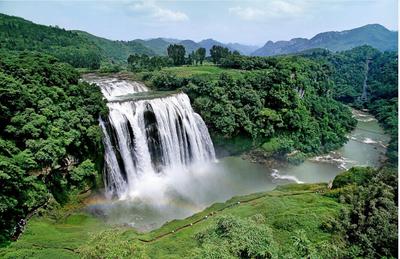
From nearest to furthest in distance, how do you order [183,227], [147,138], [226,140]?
[183,227] < [147,138] < [226,140]

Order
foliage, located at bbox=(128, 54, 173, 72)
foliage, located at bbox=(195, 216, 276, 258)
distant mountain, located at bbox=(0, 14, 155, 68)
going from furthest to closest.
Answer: distant mountain, located at bbox=(0, 14, 155, 68), foliage, located at bbox=(128, 54, 173, 72), foliage, located at bbox=(195, 216, 276, 258)

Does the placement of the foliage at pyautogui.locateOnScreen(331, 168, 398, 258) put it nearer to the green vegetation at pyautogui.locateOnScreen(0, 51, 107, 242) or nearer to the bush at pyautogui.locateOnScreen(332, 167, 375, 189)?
the bush at pyautogui.locateOnScreen(332, 167, 375, 189)

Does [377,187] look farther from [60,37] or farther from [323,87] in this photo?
[60,37]

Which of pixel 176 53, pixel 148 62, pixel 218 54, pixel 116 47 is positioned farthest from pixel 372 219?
pixel 116 47

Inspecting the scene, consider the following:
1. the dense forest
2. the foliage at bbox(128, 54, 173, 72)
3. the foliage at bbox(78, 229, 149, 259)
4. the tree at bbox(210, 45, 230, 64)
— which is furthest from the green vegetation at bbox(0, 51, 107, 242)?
the tree at bbox(210, 45, 230, 64)

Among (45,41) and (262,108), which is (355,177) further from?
(45,41)

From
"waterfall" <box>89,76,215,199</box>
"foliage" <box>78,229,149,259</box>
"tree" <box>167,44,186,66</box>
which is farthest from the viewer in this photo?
"tree" <box>167,44,186,66</box>

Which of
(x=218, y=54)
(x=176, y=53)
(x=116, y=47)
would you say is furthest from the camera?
(x=116, y=47)

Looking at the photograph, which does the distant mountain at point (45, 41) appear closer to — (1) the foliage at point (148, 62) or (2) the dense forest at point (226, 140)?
(1) the foliage at point (148, 62)
